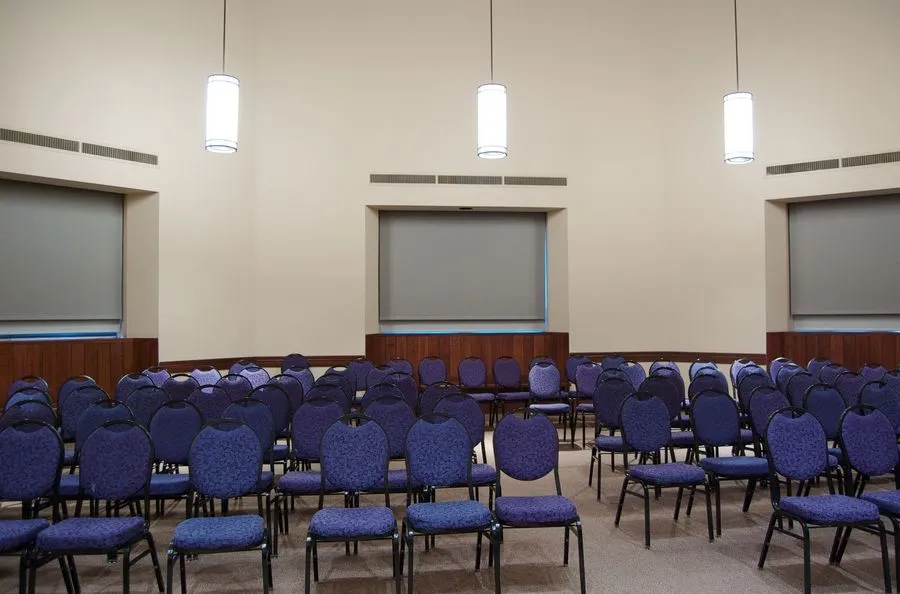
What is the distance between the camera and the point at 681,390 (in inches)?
332

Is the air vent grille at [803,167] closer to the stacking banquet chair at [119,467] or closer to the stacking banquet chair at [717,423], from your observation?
the stacking banquet chair at [717,423]

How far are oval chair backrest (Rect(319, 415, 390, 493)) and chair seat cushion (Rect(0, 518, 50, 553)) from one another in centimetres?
168

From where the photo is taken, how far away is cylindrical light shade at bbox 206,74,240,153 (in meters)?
7.71

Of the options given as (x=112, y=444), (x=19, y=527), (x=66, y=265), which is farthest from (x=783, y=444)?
(x=66, y=265)

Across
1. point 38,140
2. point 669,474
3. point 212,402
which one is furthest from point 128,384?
point 669,474

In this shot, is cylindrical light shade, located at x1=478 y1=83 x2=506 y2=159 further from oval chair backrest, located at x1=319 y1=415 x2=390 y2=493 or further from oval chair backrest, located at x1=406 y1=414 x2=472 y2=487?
oval chair backrest, located at x1=319 y1=415 x2=390 y2=493

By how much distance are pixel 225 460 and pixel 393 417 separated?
64.2 inches

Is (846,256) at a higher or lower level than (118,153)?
lower

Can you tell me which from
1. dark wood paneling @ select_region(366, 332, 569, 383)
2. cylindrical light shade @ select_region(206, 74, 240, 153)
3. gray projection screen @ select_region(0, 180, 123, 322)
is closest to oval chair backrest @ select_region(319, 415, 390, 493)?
cylindrical light shade @ select_region(206, 74, 240, 153)

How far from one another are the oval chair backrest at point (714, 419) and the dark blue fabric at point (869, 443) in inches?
42.9

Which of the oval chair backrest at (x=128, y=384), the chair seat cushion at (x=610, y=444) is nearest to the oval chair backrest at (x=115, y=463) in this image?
the oval chair backrest at (x=128, y=384)

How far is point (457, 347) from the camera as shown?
41.1 feet

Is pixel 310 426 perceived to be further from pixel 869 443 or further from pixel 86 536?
pixel 869 443

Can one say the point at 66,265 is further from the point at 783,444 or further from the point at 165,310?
the point at 783,444
